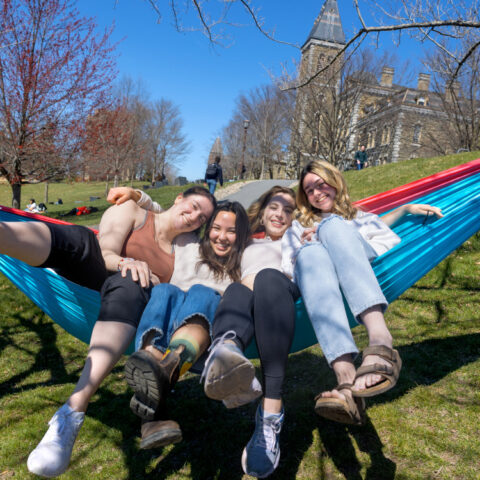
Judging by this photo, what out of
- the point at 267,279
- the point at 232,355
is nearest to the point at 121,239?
the point at 267,279

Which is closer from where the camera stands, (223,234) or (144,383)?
(144,383)

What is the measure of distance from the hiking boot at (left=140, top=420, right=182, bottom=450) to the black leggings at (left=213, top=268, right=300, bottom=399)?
0.33 meters

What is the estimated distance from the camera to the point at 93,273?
5.61ft

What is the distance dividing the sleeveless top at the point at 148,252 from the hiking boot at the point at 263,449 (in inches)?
31.0

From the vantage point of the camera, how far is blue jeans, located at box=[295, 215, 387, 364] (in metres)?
1.43

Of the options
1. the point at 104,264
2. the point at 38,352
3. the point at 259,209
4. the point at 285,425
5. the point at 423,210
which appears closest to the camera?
the point at 104,264

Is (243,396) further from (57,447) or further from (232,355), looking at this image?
(57,447)

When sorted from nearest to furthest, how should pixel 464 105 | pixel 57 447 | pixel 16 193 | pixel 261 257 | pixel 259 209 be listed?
pixel 57 447, pixel 261 257, pixel 259 209, pixel 16 193, pixel 464 105

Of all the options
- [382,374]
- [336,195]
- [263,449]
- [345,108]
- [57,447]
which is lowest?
[263,449]

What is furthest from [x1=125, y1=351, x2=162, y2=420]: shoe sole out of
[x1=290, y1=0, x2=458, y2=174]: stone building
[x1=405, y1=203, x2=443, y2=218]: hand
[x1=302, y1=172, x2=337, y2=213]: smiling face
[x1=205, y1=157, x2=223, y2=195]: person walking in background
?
[x1=205, y1=157, x2=223, y2=195]: person walking in background

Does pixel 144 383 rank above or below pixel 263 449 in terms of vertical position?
above

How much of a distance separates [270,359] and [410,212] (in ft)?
3.87

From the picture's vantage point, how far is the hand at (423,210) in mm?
2072

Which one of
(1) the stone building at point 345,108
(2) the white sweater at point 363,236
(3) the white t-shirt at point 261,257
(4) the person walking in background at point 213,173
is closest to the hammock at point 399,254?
(2) the white sweater at point 363,236
